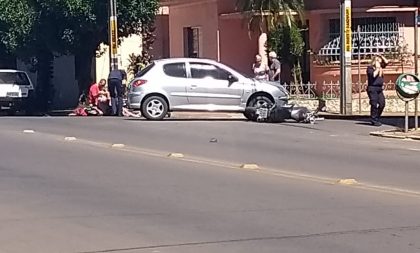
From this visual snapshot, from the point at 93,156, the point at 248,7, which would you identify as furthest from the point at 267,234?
the point at 248,7

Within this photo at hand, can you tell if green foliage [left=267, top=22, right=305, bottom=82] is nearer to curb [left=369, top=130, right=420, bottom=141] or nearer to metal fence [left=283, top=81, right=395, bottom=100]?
metal fence [left=283, top=81, right=395, bottom=100]

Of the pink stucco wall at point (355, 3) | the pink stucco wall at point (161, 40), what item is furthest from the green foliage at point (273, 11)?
the pink stucco wall at point (161, 40)

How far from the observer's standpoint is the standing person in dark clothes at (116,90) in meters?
29.7

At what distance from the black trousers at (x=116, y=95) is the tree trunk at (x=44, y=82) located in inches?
421

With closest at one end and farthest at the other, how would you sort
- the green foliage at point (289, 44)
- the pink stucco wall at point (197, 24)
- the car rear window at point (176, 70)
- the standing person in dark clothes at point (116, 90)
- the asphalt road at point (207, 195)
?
the asphalt road at point (207, 195), the car rear window at point (176, 70), the standing person in dark clothes at point (116, 90), the green foliage at point (289, 44), the pink stucco wall at point (197, 24)

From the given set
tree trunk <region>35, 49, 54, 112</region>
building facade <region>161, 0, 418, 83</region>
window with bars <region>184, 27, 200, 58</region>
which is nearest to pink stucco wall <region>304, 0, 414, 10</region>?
building facade <region>161, 0, 418, 83</region>

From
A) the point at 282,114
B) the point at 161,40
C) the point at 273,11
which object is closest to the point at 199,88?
the point at 282,114

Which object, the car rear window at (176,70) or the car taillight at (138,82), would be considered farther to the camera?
the car rear window at (176,70)

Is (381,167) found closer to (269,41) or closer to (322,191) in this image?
(322,191)

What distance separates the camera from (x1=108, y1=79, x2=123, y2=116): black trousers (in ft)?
97.6

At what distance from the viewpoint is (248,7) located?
108 ft

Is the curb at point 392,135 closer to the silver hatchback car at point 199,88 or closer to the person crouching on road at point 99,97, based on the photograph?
the silver hatchback car at point 199,88

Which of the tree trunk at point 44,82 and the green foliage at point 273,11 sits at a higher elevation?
the green foliage at point 273,11

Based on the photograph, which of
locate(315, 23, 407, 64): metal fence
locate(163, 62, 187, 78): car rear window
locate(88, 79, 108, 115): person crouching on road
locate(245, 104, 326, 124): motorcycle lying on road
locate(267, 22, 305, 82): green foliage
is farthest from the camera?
locate(267, 22, 305, 82): green foliage
